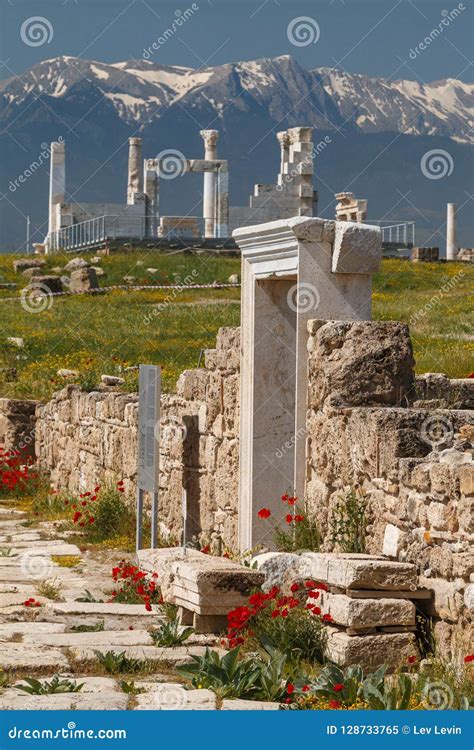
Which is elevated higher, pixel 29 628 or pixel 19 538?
pixel 19 538

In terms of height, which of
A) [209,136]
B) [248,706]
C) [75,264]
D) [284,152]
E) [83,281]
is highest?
[209,136]

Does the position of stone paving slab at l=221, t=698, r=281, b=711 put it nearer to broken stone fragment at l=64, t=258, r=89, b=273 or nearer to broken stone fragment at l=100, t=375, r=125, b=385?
broken stone fragment at l=100, t=375, r=125, b=385

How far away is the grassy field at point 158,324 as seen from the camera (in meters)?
18.6

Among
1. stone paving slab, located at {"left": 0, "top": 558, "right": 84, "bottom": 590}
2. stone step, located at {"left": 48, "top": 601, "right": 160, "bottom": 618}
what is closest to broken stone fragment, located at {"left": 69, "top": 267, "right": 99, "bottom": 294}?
stone paving slab, located at {"left": 0, "top": 558, "right": 84, "bottom": 590}

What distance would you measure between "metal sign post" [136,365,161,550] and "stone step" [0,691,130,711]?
3782mm

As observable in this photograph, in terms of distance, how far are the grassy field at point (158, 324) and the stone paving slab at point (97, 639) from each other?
22.7ft

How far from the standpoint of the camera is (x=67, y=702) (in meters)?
6.55

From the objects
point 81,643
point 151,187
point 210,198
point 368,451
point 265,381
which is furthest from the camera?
point 151,187

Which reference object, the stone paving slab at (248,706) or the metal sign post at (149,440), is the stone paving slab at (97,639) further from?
the metal sign post at (149,440)

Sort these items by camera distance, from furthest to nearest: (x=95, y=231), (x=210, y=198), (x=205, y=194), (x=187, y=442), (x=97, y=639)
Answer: (x=205, y=194) < (x=210, y=198) < (x=95, y=231) < (x=187, y=442) < (x=97, y=639)

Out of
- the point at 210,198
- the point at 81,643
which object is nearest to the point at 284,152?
the point at 210,198

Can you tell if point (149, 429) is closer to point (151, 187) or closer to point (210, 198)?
point (210, 198)

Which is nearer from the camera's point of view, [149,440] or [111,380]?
[149,440]

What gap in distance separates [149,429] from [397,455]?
329 cm
